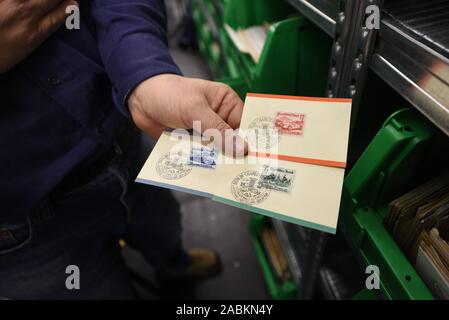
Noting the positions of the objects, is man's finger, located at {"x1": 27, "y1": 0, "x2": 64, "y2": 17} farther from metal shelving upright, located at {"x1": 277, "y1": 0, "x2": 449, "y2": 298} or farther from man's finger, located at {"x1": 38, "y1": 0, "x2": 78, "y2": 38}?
metal shelving upright, located at {"x1": 277, "y1": 0, "x2": 449, "y2": 298}

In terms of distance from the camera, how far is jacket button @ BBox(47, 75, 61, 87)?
1.76 ft

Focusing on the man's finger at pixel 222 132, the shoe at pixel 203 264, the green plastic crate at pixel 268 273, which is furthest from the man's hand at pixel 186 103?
the shoe at pixel 203 264

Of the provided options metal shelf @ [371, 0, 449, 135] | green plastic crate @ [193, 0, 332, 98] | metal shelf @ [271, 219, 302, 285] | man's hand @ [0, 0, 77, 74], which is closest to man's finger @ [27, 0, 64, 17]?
man's hand @ [0, 0, 77, 74]

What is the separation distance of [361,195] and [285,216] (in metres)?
0.17

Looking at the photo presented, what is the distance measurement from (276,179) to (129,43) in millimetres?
352

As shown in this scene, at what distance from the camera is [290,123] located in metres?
0.47

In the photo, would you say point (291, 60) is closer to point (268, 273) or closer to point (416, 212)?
point (416, 212)

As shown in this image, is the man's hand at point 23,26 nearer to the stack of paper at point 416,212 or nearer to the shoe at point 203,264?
the stack of paper at point 416,212

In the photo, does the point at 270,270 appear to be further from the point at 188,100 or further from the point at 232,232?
the point at 188,100

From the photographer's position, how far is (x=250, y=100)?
1.64 feet

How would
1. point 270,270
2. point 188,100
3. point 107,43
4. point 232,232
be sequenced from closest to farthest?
point 188,100 < point 107,43 < point 270,270 < point 232,232

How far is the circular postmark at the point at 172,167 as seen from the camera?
46cm

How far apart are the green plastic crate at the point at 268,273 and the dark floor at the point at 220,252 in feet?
0.23

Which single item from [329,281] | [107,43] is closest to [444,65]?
[107,43]
